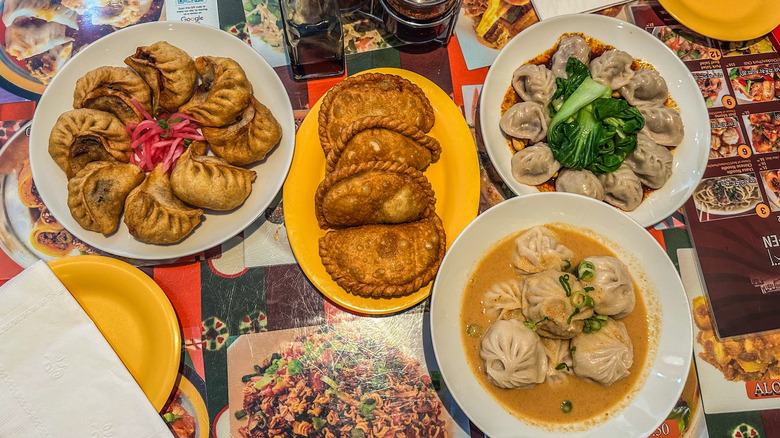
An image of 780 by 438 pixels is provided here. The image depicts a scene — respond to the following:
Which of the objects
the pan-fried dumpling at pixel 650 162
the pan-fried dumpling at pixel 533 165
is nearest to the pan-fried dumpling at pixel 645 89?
the pan-fried dumpling at pixel 650 162

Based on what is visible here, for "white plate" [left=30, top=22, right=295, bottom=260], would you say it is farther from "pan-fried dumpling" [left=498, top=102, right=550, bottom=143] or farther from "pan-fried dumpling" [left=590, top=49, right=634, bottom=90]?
"pan-fried dumpling" [left=590, top=49, right=634, bottom=90]

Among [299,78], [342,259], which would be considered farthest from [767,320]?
[299,78]

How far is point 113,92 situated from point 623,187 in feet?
10.7

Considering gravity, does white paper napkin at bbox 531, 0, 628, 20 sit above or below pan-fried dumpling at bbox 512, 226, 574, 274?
above

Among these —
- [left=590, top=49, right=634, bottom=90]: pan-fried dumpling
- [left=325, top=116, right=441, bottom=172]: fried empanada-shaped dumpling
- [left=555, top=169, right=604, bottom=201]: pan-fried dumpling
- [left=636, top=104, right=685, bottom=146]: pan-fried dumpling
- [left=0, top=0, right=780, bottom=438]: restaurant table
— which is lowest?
[left=0, top=0, right=780, bottom=438]: restaurant table

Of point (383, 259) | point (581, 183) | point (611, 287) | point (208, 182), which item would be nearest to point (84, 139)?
point (208, 182)

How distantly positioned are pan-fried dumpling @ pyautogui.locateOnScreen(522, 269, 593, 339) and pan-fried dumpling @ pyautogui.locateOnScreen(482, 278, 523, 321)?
4 cm

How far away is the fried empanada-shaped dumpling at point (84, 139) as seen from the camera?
297cm

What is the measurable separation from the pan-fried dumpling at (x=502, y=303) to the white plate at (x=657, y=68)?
67cm

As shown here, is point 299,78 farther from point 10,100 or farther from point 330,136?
point 10,100

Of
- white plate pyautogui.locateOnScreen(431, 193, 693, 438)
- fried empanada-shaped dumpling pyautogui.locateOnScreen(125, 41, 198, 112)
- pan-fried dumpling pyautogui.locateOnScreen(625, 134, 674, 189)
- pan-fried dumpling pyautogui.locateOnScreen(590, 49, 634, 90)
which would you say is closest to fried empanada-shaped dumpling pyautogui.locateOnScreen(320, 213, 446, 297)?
white plate pyautogui.locateOnScreen(431, 193, 693, 438)

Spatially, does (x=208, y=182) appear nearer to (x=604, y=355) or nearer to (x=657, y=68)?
(x=604, y=355)

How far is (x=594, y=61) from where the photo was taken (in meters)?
3.43

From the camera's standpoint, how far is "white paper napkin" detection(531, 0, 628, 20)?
361cm
